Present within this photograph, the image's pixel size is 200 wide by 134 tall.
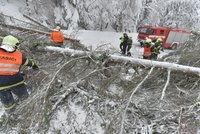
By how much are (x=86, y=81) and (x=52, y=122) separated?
1.03 metres

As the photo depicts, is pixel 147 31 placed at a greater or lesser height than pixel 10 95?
greater

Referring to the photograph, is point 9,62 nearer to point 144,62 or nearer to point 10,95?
point 10,95

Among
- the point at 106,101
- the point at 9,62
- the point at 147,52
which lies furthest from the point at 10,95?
the point at 147,52

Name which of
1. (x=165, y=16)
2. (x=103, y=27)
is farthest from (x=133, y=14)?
(x=165, y=16)

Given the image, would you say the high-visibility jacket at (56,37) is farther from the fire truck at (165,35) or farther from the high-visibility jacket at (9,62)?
the fire truck at (165,35)

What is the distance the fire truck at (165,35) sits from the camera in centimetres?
1608

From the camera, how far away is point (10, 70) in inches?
165

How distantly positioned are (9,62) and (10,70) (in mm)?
163

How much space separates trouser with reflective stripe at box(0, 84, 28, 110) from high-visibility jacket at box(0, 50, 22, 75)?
41 centimetres

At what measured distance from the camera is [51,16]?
54.9 ft

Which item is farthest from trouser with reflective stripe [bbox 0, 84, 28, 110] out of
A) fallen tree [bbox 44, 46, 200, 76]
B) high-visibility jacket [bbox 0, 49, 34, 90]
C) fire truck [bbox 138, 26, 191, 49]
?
fire truck [bbox 138, 26, 191, 49]

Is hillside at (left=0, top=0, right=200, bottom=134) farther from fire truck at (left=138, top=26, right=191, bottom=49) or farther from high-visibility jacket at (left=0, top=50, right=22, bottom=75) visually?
fire truck at (left=138, top=26, right=191, bottom=49)

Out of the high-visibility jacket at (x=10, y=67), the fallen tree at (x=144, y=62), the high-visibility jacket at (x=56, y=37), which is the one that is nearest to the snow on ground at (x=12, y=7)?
the high-visibility jacket at (x=56, y=37)

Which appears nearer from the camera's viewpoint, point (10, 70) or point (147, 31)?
point (10, 70)
